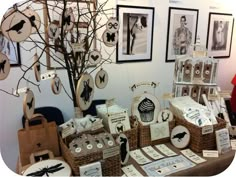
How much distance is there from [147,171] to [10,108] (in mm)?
1495

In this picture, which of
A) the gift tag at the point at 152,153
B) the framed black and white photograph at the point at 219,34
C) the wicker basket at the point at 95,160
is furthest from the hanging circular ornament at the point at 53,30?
the framed black and white photograph at the point at 219,34

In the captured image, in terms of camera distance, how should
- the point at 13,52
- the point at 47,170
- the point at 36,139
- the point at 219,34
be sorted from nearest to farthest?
the point at 47,170 → the point at 36,139 → the point at 13,52 → the point at 219,34

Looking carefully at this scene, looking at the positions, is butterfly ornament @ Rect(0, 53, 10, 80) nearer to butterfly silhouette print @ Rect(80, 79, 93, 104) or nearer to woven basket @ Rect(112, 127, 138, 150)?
butterfly silhouette print @ Rect(80, 79, 93, 104)

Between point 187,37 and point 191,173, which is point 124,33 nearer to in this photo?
point 187,37

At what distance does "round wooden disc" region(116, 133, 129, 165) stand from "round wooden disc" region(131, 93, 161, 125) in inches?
8.4

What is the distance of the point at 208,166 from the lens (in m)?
1.23

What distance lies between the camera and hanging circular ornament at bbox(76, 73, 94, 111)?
1104 mm

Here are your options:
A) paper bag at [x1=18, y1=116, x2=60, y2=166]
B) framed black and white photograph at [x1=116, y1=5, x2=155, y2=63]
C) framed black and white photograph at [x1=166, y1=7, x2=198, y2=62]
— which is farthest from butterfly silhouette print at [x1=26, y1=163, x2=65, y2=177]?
framed black and white photograph at [x1=166, y1=7, x2=198, y2=62]

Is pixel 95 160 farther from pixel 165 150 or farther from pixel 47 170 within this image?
pixel 165 150

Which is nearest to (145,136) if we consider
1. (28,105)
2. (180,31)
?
(28,105)

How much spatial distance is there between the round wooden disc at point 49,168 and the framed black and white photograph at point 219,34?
2.55 m

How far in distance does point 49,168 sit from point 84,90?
40 cm

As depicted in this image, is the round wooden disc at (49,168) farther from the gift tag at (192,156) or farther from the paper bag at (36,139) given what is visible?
the gift tag at (192,156)

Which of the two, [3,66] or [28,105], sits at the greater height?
[3,66]
